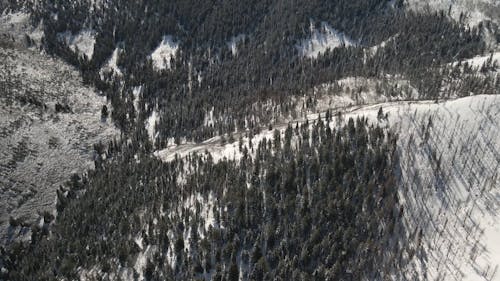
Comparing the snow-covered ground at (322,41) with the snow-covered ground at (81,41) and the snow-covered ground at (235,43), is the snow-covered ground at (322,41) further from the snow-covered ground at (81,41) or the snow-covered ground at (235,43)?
the snow-covered ground at (81,41)

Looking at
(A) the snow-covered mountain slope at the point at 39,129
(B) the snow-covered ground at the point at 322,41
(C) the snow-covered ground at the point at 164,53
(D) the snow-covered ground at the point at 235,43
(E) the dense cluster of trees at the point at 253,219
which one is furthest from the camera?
(B) the snow-covered ground at the point at 322,41

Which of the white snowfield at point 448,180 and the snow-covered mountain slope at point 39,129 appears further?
the snow-covered mountain slope at point 39,129

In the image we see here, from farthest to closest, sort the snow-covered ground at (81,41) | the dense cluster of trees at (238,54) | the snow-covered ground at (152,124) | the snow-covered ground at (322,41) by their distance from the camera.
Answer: the snow-covered ground at (322,41) → the snow-covered ground at (81,41) → the dense cluster of trees at (238,54) → the snow-covered ground at (152,124)

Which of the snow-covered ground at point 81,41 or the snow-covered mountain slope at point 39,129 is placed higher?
the snow-covered ground at point 81,41

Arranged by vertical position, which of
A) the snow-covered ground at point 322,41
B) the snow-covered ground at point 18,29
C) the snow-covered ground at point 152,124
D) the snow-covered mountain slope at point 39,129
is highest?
the snow-covered ground at point 18,29

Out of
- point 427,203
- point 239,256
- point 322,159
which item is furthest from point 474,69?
point 239,256

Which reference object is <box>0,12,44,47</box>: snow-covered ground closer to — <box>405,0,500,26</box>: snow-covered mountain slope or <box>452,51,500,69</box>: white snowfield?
<box>405,0,500,26</box>: snow-covered mountain slope

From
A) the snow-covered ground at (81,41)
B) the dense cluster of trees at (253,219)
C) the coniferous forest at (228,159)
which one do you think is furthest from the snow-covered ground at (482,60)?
the snow-covered ground at (81,41)

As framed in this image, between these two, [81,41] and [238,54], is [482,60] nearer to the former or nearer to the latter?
[238,54]
